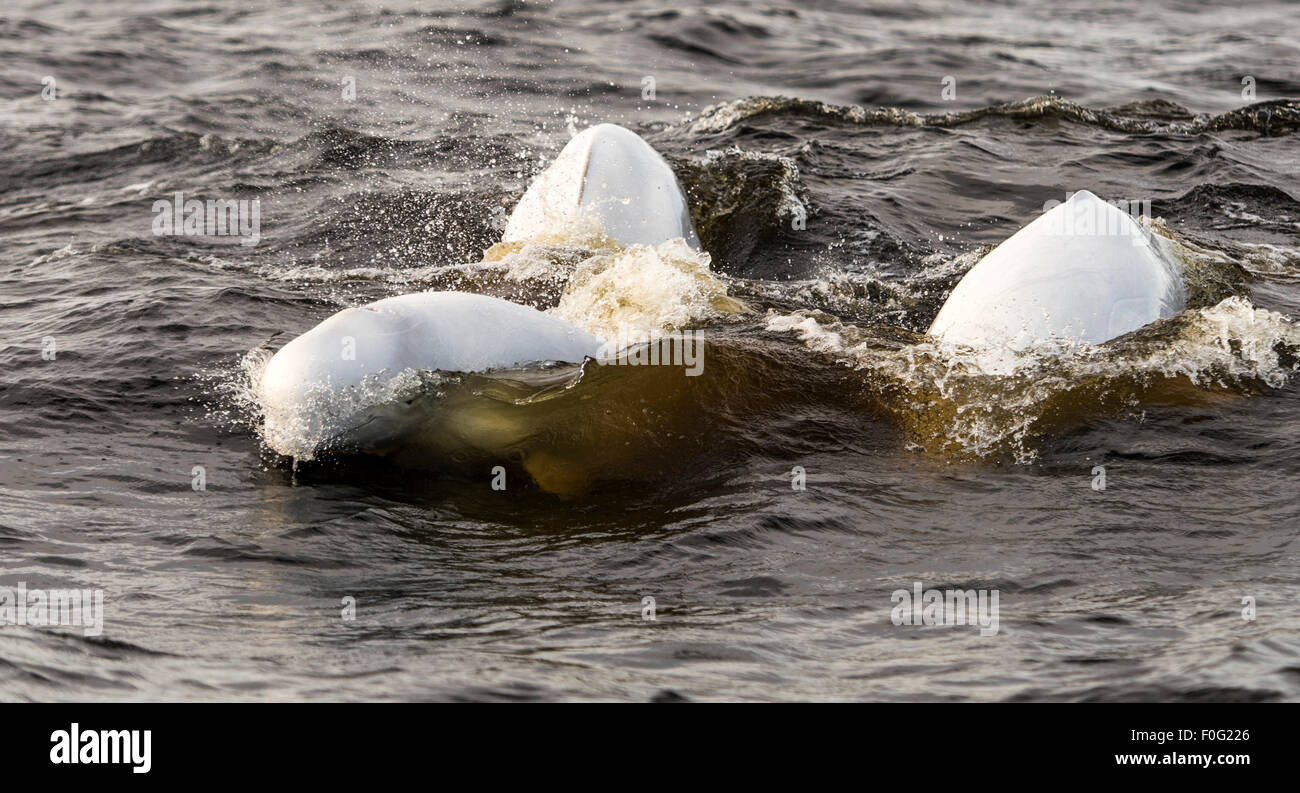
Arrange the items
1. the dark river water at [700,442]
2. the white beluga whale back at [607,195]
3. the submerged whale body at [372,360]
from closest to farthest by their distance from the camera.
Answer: the dark river water at [700,442] < the submerged whale body at [372,360] < the white beluga whale back at [607,195]

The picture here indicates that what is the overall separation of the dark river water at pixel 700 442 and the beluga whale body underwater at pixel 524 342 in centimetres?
11

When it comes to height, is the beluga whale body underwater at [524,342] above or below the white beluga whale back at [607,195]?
below

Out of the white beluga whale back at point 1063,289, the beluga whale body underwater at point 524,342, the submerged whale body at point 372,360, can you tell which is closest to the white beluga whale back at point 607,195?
the beluga whale body underwater at point 524,342

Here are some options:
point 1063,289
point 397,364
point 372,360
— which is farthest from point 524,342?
point 1063,289

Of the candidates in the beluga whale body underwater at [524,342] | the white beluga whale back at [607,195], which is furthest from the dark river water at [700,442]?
the white beluga whale back at [607,195]


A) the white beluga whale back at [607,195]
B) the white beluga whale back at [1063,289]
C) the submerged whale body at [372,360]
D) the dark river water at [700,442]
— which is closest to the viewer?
the dark river water at [700,442]

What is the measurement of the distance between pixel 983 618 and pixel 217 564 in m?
2.87

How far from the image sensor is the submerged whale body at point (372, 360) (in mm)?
5734

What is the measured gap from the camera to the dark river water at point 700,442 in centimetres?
445

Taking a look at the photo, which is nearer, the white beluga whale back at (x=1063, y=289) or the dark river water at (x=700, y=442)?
the dark river water at (x=700, y=442)

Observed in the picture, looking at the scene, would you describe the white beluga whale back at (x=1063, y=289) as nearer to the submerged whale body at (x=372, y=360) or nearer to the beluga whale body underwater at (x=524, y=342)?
the beluga whale body underwater at (x=524, y=342)

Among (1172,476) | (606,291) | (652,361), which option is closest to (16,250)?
(606,291)

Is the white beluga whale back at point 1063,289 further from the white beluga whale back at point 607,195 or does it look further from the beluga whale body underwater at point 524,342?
the white beluga whale back at point 607,195

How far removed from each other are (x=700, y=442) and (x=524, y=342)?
3.06ft
